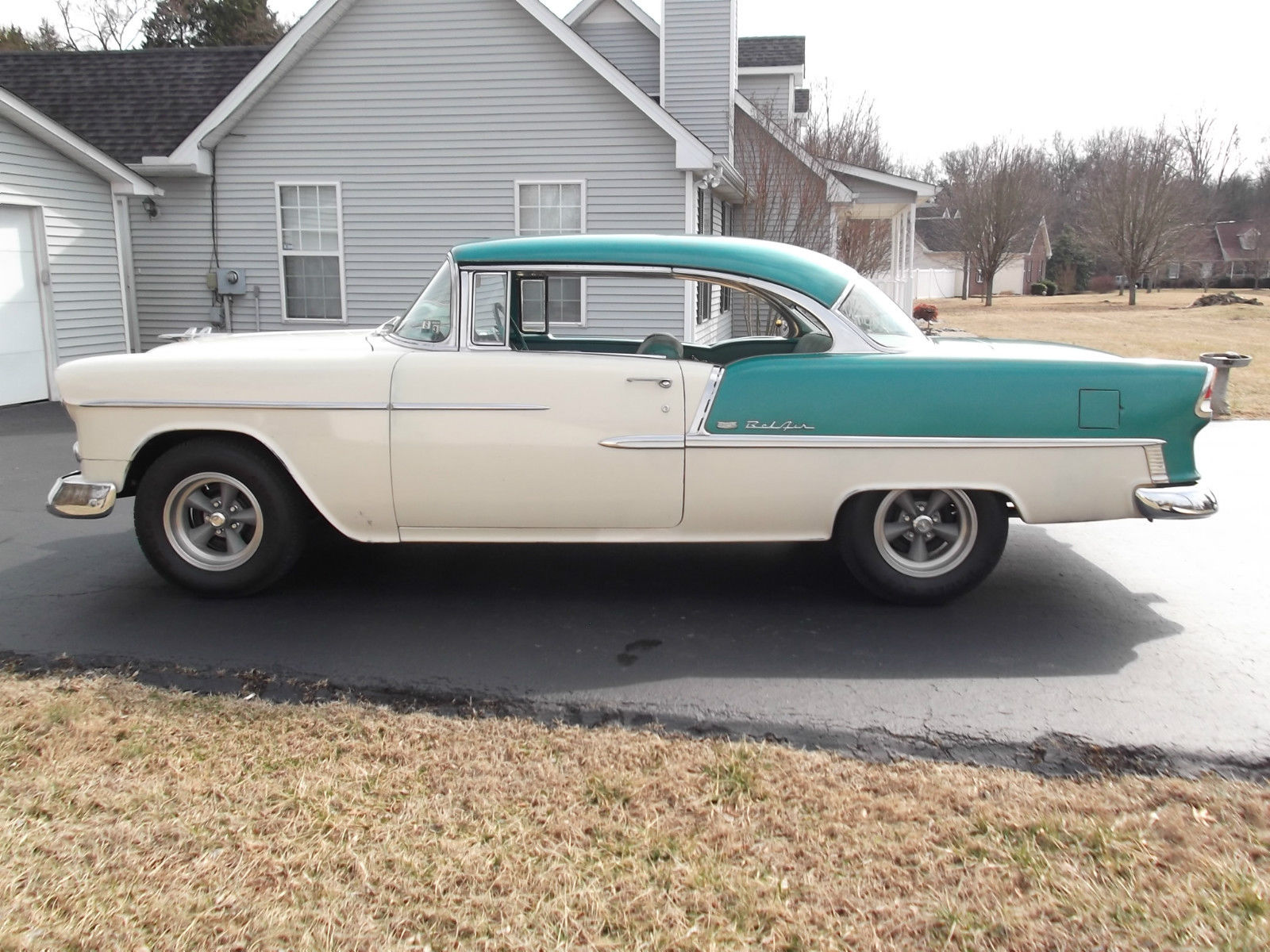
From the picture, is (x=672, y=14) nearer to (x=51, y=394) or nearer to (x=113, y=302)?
(x=113, y=302)

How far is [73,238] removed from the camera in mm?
13094

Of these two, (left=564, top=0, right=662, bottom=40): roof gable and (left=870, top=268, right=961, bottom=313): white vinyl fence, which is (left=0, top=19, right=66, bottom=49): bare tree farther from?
(left=870, top=268, right=961, bottom=313): white vinyl fence

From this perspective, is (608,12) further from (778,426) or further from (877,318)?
(778,426)

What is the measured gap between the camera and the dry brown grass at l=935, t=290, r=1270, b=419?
59.5 ft

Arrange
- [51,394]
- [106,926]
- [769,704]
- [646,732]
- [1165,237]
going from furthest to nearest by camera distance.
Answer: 1. [1165,237]
2. [51,394]
3. [769,704]
4. [646,732]
5. [106,926]

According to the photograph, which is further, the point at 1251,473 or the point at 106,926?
the point at 1251,473

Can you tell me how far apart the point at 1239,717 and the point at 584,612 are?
9.04 feet

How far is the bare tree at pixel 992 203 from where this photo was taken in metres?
52.8

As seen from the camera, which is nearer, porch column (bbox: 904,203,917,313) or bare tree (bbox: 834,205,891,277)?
bare tree (bbox: 834,205,891,277)

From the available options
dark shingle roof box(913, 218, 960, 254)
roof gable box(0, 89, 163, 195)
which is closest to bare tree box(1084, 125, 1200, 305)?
dark shingle roof box(913, 218, 960, 254)

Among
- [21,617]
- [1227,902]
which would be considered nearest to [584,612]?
[21,617]

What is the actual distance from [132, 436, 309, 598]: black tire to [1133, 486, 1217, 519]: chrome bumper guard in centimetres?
389

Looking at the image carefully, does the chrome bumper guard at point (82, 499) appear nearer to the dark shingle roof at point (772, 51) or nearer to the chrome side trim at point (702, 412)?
the chrome side trim at point (702, 412)

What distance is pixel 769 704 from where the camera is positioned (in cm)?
407
